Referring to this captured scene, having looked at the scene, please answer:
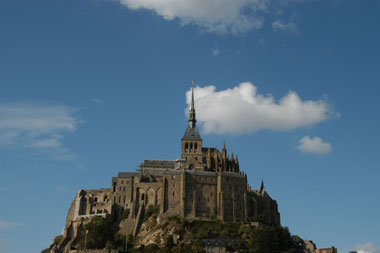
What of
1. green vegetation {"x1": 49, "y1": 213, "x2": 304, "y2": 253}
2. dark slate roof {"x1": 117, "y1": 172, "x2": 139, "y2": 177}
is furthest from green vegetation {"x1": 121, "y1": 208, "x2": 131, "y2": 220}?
dark slate roof {"x1": 117, "y1": 172, "x2": 139, "y2": 177}

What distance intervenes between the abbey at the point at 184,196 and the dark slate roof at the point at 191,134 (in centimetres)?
624

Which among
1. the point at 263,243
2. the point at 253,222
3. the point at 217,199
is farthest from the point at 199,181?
the point at 263,243

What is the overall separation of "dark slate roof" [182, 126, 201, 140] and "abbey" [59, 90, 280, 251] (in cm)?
624

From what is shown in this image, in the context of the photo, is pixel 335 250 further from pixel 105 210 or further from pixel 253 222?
pixel 105 210

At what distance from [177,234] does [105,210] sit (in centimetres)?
2425

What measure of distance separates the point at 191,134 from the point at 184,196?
27.6 m

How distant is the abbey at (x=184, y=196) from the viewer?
4414 inches

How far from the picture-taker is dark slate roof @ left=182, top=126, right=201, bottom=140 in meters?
134

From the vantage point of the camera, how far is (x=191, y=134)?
13562cm

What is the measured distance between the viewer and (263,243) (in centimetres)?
9594

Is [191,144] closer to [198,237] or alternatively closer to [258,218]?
[258,218]

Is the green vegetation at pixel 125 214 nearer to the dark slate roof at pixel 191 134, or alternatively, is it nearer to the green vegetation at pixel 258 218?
the dark slate roof at pixel 191 134

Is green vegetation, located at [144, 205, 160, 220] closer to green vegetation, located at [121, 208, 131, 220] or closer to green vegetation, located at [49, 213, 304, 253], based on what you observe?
green vegetation, located at [49, 213, 304, 253]

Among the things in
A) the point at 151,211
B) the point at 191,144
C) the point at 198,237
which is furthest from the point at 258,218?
the point at 191,144
